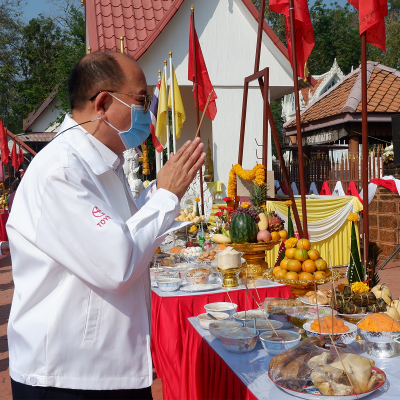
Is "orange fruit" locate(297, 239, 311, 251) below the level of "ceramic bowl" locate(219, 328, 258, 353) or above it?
above

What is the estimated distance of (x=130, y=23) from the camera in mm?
11125

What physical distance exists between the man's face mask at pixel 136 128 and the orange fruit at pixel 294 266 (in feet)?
4.77

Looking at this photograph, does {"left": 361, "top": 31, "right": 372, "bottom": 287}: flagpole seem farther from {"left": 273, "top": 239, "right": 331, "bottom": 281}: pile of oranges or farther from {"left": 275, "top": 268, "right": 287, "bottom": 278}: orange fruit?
{"left": 275, "top": 268, "right": 287, "bottom": 278}: orange fruit

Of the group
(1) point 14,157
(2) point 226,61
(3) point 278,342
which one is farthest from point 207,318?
(1) point 14,157

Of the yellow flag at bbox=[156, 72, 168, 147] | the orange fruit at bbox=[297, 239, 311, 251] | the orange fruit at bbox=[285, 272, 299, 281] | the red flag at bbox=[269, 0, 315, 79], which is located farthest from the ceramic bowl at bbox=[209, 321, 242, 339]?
the yellow flag at bbox=[156, 72, 168, 147]

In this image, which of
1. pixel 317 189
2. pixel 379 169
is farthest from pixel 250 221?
pixel 317 189

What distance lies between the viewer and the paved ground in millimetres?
3650

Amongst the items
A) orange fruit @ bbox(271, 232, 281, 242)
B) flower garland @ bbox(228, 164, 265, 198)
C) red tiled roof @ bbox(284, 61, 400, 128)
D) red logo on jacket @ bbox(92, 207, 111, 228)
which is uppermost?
red tiled roof @ bbox(284, 61, 400, 128)

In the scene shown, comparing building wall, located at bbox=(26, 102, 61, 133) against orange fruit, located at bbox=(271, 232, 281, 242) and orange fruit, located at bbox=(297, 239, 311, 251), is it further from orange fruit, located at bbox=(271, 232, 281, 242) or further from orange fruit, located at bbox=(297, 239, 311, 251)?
orange fruit, located at bbox=(297, 239, 311, 251)

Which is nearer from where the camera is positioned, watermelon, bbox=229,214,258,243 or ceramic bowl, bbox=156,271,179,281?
watermelon, bbox=229,214,258,243

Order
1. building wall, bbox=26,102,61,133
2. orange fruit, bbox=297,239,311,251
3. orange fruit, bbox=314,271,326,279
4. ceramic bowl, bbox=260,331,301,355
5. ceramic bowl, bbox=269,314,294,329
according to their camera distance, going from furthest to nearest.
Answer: building wall, bbox=26,102,61,133 < orange fruit, bbox=297,239,311,251 < orange fruit, bbox=314,271,326,279 < ceramic bowl, bbox=269,314,294,329 < ceramic bowl, bbox=260,331,301,355

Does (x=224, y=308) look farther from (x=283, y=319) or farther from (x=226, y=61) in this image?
(x=226, y=61)

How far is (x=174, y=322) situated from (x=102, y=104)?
1.94 metres

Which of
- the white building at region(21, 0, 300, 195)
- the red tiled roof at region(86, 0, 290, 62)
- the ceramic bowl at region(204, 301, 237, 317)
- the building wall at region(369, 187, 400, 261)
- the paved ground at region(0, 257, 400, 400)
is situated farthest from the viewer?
the white building at region(21, 0, 300, 195)
